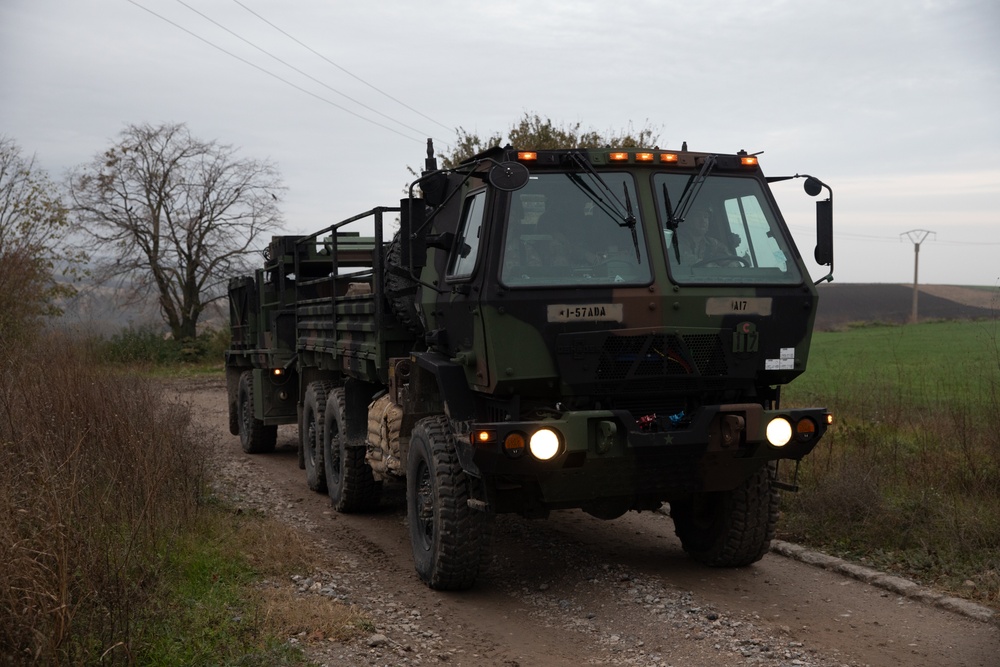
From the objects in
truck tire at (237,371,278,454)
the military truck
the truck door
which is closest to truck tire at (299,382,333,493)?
truck tire at (237,371,278,454)

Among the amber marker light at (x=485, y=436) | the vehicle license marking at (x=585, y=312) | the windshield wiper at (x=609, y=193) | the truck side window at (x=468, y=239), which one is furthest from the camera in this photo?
the truck side window at (x=468, y=239)

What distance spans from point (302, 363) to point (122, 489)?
14.9 ft

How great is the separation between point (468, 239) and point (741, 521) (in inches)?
98.4

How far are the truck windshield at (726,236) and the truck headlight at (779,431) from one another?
820 millimetres

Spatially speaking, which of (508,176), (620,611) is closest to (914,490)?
(620,611)

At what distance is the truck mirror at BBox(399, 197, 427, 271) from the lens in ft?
20.4

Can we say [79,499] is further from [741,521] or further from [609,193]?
[741,521]

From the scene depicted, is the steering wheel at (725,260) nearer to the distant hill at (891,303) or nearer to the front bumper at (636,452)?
the front bumper at (636,452)

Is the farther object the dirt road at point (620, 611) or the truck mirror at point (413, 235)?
the truck mirror at point (413, 235)

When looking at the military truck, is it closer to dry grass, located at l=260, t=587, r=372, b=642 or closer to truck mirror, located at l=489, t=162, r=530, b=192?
truck mirror, located at l=489, t=162, r=530, b=192

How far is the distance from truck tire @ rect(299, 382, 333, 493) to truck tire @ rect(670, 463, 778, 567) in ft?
13.2

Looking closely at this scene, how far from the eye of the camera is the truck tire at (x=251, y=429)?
1287 cm

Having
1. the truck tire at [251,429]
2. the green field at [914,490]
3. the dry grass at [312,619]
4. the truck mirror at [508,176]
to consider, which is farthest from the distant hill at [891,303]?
the dry grass at [312,619]

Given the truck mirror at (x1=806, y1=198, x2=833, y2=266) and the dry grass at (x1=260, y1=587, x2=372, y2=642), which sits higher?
the truck mirror at (x1=806, y1=198, x2=833, y2=266)
